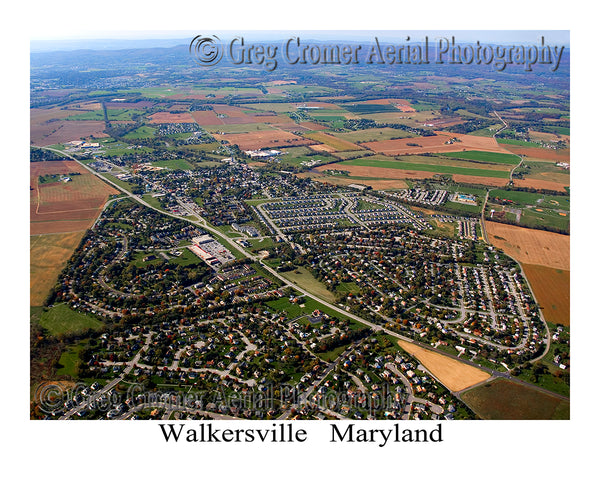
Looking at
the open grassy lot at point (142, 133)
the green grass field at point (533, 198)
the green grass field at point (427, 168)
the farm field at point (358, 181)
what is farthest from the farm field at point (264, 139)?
the green grass field at point (533, 198)

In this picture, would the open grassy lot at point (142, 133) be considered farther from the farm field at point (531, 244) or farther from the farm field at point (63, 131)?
the farm field at point (531, 244)

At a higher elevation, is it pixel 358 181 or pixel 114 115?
pixel 114 115

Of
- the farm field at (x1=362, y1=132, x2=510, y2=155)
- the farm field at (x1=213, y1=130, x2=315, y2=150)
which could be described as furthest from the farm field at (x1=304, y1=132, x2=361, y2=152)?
the farm field at (x1=362, y1=132, x2=510, y2=155)

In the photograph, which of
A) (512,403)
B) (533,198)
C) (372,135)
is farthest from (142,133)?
(512,403)

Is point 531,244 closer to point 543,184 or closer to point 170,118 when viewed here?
point 543,184

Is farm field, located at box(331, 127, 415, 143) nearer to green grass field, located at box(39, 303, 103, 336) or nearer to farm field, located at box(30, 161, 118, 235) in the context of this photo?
farm field, located at box(30, 161, 118, 235)

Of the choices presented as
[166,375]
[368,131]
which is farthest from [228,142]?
[166,375]

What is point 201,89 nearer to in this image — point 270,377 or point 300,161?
point 300,161
